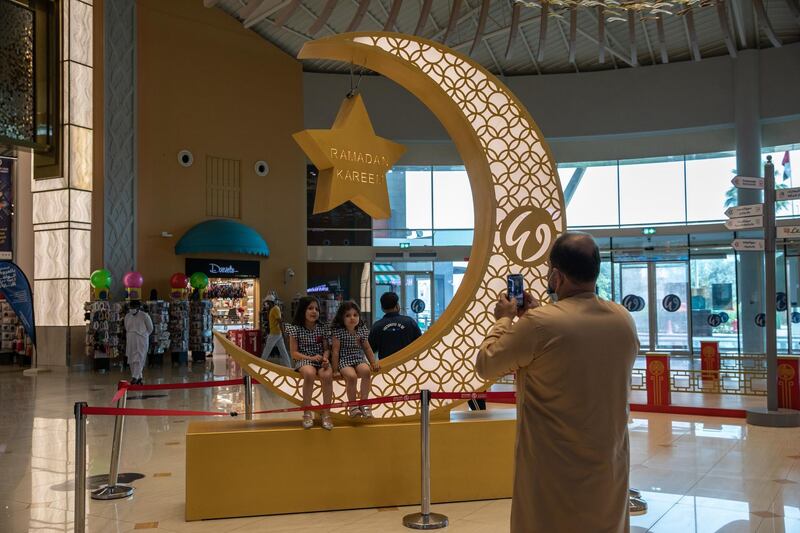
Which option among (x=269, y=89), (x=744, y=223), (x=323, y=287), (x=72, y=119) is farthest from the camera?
(x=323, y=287)

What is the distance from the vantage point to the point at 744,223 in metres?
8.46

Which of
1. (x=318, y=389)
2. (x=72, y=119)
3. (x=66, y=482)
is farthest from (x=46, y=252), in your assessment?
(x=318, y=389)

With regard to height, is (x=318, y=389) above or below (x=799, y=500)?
above

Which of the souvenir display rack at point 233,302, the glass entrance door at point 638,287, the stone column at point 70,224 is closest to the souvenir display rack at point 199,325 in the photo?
the souvenir display rack at point 233,302

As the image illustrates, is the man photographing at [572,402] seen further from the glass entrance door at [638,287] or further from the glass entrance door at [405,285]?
the glass entrance door at [405,285]

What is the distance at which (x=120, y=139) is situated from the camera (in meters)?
16.8

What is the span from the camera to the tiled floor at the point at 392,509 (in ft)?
15.5

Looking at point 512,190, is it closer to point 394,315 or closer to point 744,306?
point 394,315

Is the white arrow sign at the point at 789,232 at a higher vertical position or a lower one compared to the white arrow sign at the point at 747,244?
higher

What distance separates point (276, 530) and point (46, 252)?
13.5 m

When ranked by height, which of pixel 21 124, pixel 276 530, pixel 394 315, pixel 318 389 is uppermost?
pixel 21 124

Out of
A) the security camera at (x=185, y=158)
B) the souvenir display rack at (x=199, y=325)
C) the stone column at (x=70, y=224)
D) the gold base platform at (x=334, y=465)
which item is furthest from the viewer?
the security camera at (x=185, y=158)

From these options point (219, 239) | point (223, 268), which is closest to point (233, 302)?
point (223, 268)

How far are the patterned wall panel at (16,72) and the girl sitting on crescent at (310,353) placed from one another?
10.0 feet
